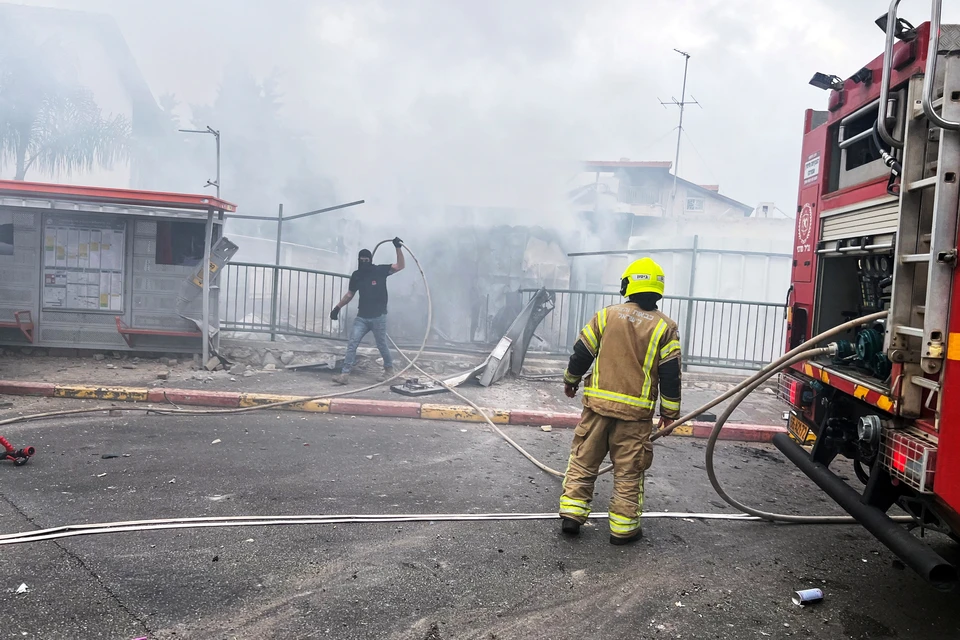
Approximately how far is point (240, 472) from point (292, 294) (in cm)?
563

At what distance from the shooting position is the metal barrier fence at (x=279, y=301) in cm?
922

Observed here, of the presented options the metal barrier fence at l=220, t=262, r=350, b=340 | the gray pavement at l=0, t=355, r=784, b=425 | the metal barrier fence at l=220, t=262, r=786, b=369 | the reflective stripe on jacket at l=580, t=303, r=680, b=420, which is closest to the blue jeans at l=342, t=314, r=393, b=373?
the gray pavement at l=0, t=355, r=784, b=425

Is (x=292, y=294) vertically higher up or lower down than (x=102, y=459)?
higher up

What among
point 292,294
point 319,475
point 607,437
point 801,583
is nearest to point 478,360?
point 292,294

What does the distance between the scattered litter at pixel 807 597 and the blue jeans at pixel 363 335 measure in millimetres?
5701

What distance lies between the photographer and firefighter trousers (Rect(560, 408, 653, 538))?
3.42 m

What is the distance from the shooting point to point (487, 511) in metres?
3.82

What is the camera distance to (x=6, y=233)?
795 centimetres

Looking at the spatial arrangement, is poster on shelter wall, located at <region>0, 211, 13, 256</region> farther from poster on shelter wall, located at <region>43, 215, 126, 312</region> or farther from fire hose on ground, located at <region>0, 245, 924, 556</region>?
fire hose on ground, located at <region>0, 245, 924, 556</region>

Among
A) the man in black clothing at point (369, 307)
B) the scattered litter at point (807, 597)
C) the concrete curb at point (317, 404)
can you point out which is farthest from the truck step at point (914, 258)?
the man in black clothing at point (369, 307)

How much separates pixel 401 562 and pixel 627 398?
149cm

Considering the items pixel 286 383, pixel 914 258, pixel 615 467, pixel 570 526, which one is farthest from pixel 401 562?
pixel 286 383

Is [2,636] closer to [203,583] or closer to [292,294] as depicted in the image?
[203,583]

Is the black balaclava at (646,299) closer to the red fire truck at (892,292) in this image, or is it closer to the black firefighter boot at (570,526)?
the red fire truck at (892,292)
